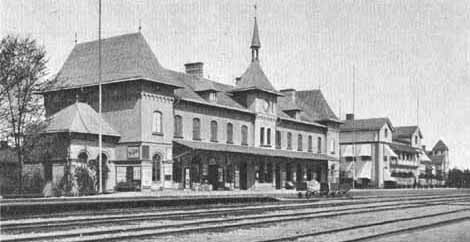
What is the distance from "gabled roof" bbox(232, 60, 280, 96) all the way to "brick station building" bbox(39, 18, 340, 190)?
0.09 meters

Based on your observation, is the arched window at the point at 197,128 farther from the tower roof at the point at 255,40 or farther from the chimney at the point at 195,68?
the tower roof at the point at 255,40

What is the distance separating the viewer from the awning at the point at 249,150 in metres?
40.8

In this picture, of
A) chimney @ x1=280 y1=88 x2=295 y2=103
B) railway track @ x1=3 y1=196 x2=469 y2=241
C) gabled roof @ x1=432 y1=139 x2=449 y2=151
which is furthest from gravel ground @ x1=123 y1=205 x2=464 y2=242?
gabled roof @ x1=432 y1=139 x2=449 y2=151

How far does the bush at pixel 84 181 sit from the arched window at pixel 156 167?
5215mm

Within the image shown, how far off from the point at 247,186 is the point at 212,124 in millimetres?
6807

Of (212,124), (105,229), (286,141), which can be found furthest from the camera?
(286,141)

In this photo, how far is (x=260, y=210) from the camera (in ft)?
73.5

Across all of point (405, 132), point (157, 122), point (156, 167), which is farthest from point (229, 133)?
point (405, 132)

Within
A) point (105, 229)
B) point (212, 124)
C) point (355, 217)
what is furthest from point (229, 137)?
point (105, 229)

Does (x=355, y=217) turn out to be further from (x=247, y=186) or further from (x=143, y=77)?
(x=247, y=186)

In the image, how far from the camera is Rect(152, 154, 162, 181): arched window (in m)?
38.6

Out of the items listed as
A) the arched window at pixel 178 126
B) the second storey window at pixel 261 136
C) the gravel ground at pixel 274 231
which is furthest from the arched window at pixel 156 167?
the gravel ground at pixel 274 231

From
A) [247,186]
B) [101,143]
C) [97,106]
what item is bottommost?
[247,186]

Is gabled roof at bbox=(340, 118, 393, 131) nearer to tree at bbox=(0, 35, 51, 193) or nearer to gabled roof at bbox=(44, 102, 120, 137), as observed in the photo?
gabled roof at bbox=(44, 102, 120, 137)
